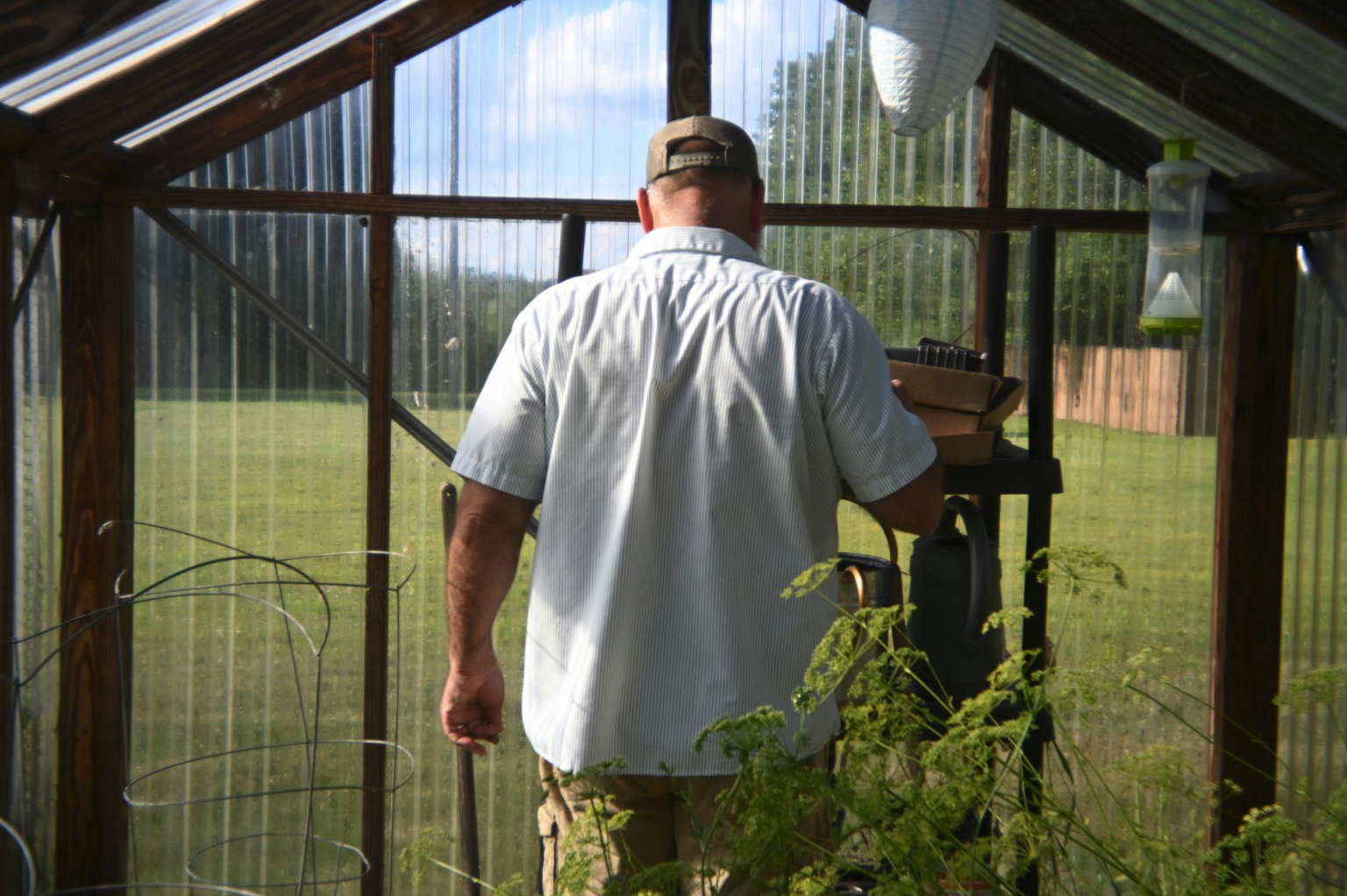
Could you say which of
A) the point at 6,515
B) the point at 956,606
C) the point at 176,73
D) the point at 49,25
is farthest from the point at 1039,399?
the point at 6,515

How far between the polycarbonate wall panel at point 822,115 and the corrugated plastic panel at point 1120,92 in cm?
23

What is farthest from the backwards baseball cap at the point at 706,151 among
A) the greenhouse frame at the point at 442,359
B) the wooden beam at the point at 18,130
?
the wooden beam at the point at 18,130

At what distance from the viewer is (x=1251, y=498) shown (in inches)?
132

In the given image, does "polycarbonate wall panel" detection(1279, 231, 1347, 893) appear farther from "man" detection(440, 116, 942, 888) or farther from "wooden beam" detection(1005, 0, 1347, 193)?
"man" detection(440, 116, 942, 888)

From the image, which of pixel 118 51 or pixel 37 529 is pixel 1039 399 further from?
pixel 37 529

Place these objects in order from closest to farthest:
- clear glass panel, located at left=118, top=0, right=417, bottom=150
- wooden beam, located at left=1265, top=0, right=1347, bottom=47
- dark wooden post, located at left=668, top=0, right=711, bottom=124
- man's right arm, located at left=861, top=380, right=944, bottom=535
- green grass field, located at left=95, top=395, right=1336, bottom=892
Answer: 1. man's right arm, located at left=861, top=380, right=944, bottom=535
2. wooden beam, located at left=1265, top=0, right=1347, bottom=47
3. clear glass panel, located at left=118, top=0, right=417, bottom=150
4. dark wooden post, located at left=668, top=0, right=711, bottom=124
5. green grass field, located at left=95, top=395, right=1336, bottom=892

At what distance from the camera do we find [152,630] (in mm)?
3244

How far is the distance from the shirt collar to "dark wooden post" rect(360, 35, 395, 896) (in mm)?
1443

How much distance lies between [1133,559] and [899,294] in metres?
1.04

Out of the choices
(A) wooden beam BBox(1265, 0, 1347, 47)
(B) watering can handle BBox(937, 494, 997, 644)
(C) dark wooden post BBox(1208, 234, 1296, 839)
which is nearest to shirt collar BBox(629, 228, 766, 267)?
(B) watering can handle BBox(937, 494, 997, 644)

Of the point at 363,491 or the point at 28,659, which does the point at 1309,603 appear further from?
the point at 28,659

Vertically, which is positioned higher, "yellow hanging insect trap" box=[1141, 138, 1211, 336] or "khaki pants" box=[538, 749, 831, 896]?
"yellow hanging insect trap" box=[1141, 138, 1211, 336]

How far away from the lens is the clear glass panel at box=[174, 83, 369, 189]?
124 inches

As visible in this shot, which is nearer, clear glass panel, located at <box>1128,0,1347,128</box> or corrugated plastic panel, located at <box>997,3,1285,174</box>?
clear glass panel, located at <box>1128,0,1347,128</box>
